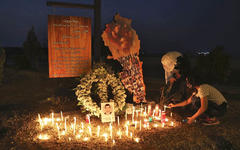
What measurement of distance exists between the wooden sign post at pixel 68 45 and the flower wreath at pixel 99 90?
625 millimetres

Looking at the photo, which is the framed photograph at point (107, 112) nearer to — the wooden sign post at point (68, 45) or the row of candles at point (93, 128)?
the row of candles at point (93, 128)

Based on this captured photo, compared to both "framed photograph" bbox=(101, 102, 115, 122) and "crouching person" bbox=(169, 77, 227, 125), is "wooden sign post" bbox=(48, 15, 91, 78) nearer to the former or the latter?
"framed photograph" bbox=(101, 102, 115, 122)

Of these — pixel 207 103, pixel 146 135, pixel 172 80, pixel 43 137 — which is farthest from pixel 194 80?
pixel 43 137

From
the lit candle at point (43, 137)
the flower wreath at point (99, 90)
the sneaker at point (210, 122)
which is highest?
the flower wreath at point (99, 90)

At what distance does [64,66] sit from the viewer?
5.98 m

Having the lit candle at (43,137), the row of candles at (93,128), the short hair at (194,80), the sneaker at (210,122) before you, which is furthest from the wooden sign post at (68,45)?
the sneaker at (210,122)

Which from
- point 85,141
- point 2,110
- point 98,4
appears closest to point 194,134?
point 85,141

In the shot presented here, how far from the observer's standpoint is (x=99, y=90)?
6.06 meters

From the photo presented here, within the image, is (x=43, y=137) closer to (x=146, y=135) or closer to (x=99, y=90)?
(x=99, y=90)

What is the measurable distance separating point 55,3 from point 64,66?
1.98m

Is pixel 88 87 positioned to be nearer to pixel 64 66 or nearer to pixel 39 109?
pixel 64 66

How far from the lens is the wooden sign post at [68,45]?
227 inches

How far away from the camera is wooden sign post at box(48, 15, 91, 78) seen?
18.9 ft

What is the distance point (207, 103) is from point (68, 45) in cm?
440
